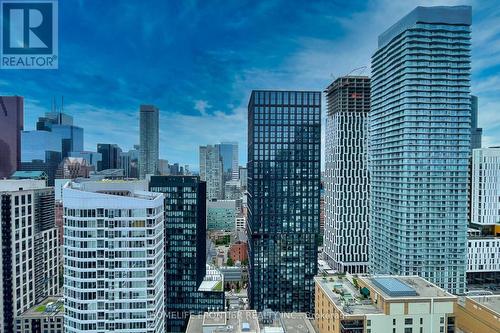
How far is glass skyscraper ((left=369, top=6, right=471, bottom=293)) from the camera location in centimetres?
7206

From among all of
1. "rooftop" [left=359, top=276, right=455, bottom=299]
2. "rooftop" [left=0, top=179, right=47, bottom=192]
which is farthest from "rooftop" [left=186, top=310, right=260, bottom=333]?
"rooftop" [left=0, top=179, right=47, bottom=192]

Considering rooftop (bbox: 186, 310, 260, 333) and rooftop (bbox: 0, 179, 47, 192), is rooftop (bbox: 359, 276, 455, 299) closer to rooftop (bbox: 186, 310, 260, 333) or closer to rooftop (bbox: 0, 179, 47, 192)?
rooftop (bbox: 186, 310, 260, 333)

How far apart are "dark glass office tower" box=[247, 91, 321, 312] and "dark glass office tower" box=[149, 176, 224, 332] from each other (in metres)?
14.5

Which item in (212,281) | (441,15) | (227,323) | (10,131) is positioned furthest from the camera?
(10,131)

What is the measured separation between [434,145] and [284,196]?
3611 centimetres

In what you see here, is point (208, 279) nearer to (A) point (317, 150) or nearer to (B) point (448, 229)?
(A) point (317, 150)

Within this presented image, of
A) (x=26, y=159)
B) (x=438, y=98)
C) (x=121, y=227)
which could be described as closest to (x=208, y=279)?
(x=121, y=227)

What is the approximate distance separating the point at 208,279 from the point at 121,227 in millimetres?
51695

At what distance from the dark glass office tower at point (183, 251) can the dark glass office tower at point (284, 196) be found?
1453cm

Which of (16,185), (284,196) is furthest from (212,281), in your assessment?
(16,185)

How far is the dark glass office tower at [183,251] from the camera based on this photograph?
8244 cm

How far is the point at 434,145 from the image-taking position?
72.9 m

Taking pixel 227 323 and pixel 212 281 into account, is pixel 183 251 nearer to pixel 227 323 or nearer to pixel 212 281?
pixel 212 281

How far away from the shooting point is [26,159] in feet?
573
